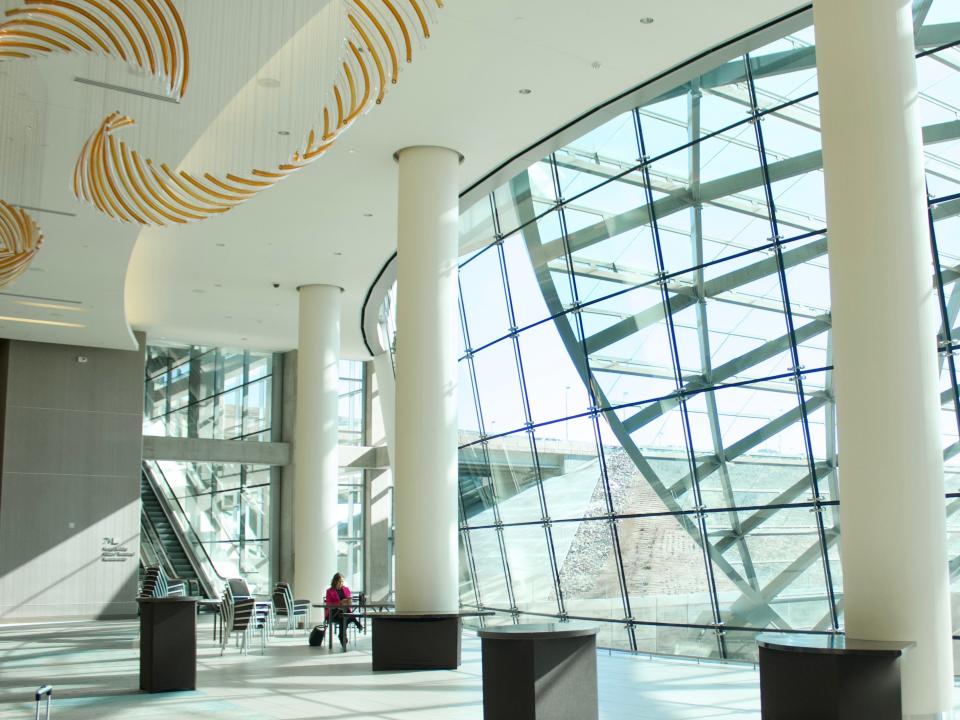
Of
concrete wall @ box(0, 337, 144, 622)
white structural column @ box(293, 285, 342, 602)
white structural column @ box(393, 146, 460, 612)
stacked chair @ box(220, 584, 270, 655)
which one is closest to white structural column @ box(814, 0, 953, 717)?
white structural column @ box(393, 146, 460, 612)

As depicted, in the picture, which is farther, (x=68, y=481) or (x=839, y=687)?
(x=68, y=481)

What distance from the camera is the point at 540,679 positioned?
7.76m

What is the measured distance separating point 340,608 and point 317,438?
6.01 metres

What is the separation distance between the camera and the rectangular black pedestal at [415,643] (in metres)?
13.4

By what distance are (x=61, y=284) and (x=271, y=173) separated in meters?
14.9

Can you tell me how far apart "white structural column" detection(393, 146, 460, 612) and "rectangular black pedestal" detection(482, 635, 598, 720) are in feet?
20.0

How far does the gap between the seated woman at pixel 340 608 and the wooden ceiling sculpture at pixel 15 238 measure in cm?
757

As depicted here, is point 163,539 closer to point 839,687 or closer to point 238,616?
point 238,616

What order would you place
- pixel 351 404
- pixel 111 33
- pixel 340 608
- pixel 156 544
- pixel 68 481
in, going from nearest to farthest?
pixel 111 33
pixel 340 608
pixel 68 481
pixel 156 544
pixel 351 404

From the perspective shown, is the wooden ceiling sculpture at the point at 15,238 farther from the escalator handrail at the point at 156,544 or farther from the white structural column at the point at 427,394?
the escalator handrail at the point at 156,544

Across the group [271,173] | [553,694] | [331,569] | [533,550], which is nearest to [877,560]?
[553,694]

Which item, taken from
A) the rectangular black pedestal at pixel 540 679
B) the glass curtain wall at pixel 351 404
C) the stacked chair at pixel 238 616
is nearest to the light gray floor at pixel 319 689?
the stacked chair at pixel 238 616

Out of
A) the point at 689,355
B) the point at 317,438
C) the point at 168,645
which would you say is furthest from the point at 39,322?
the point at 689,355

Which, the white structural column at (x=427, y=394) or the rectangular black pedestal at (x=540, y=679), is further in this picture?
the white structural column at (x=427, y=394)
